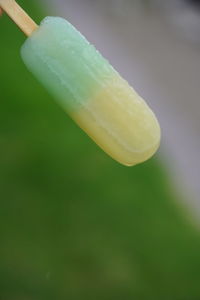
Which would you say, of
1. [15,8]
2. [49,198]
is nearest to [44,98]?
[49,198]

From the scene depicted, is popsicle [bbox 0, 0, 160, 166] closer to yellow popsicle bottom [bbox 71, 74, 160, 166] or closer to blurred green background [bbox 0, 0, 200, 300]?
yellow popsicle bottom [bbox 71, 74, 160, 166]

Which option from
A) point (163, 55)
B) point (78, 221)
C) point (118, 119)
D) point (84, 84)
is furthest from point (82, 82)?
point (163, 55)

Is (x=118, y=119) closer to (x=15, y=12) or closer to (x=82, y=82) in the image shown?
(x=82, y=82)

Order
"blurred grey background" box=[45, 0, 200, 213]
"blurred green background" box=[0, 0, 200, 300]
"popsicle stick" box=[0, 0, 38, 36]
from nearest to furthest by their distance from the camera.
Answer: "popsicle stick" box=[0, 0, 38, 36]
"blurred green background" box=[0, 0, 200, 300]
"blurred grey background" box=[45, 0, 200, 213]

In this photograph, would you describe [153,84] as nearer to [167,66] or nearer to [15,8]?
[167,66]

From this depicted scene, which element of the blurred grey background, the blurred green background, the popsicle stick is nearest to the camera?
the popsicle stick

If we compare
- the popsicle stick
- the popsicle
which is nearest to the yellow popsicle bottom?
the popsicle

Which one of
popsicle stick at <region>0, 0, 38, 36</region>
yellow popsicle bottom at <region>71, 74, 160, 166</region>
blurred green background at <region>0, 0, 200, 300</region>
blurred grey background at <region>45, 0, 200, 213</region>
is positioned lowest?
blurred grey background at <region>45, 0, 200, 213</region>
